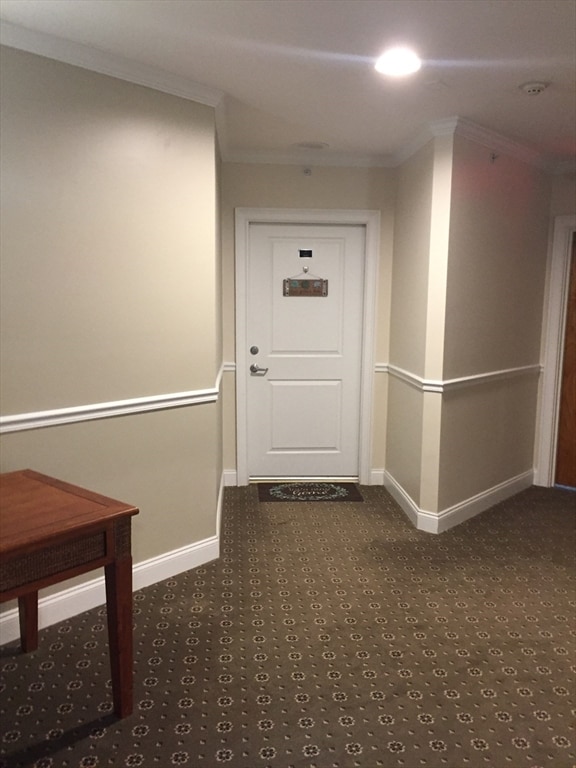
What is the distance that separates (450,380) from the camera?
3498 mm

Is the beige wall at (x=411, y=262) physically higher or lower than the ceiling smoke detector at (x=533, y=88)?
lower

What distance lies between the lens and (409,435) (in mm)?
3844

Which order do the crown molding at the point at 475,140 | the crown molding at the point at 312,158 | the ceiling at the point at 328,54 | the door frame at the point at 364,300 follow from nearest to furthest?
the ceiling at the point at 328,54 < the crown molding at the point at 475,140 < the crown molding at the point at 312,158 < the door frame at the point at 364,300

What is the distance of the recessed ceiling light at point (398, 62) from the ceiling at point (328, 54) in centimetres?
4

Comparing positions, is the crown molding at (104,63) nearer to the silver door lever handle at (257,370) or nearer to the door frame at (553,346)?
the silver door lever handle at (257,370)

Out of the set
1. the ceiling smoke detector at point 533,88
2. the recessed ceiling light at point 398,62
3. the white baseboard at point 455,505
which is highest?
the ceiling smoke detector at point 533,88

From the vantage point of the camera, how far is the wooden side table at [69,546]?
1.64 metres

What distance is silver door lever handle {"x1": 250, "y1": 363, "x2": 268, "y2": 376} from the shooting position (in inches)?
170

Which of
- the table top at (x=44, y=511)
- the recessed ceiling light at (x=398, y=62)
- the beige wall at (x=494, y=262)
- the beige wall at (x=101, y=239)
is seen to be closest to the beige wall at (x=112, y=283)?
the beige wall at (x=101, y=239)

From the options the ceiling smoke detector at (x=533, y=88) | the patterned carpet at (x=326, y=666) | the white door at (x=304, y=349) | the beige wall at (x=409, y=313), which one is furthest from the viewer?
the white door at (x=304, y=349)

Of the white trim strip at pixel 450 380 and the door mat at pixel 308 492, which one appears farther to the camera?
the door mat at pixel 308 492

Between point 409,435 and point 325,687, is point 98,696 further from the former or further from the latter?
point 409,435

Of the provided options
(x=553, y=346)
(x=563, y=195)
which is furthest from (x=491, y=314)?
(x=563, y=195)

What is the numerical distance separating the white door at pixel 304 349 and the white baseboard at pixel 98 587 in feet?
4.43
